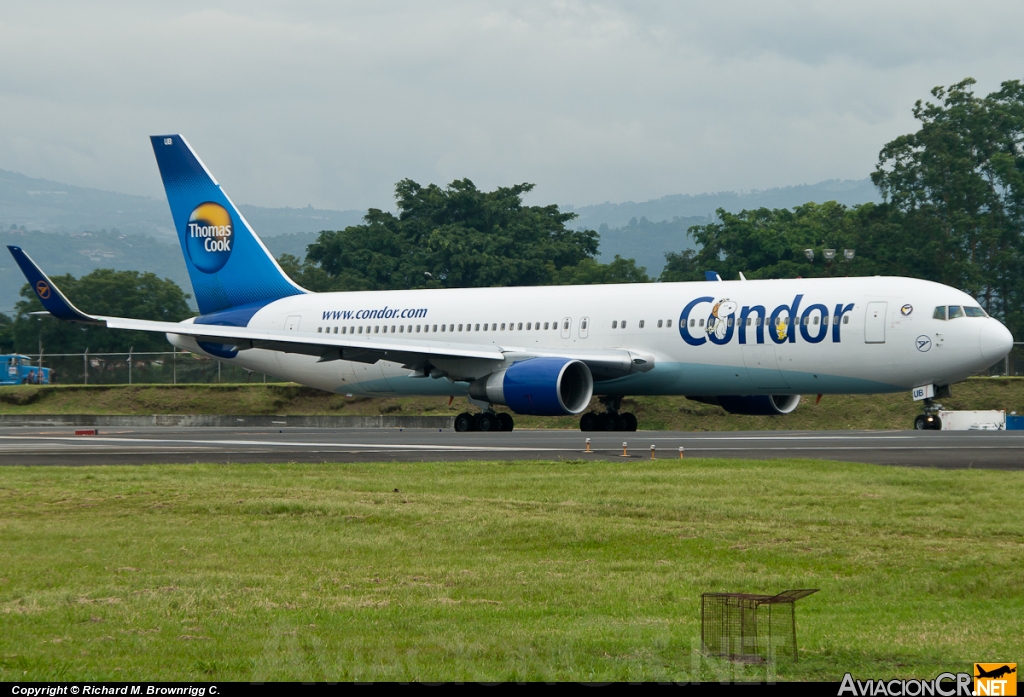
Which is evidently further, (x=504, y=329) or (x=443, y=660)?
(x=504, y=329)

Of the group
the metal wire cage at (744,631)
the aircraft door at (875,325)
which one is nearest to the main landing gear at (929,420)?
the aircraft door at (875,325)

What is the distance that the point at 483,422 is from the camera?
113 feet

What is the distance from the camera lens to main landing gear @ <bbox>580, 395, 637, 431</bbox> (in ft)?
115

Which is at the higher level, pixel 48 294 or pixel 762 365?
pixel 48 294

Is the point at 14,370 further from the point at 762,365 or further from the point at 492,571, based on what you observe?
the point at 492,571

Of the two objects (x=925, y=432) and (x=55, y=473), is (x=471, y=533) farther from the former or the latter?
(x=925, y=432)

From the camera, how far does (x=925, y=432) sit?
30.4 m

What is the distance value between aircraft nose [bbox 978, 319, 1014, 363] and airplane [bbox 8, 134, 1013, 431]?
40mm

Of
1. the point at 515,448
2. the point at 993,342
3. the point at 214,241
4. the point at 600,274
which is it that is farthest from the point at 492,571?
the point at 600,274

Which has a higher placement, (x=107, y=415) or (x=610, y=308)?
(x=610, y=308)

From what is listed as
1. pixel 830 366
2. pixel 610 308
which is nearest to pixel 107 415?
pixel 610 308

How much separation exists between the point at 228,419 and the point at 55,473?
2728 cm

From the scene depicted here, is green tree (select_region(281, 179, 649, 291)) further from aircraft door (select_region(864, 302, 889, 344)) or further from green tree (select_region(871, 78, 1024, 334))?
aircraft door (select_region(864, 302, 889, 344))

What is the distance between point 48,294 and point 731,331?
17.3 metres
